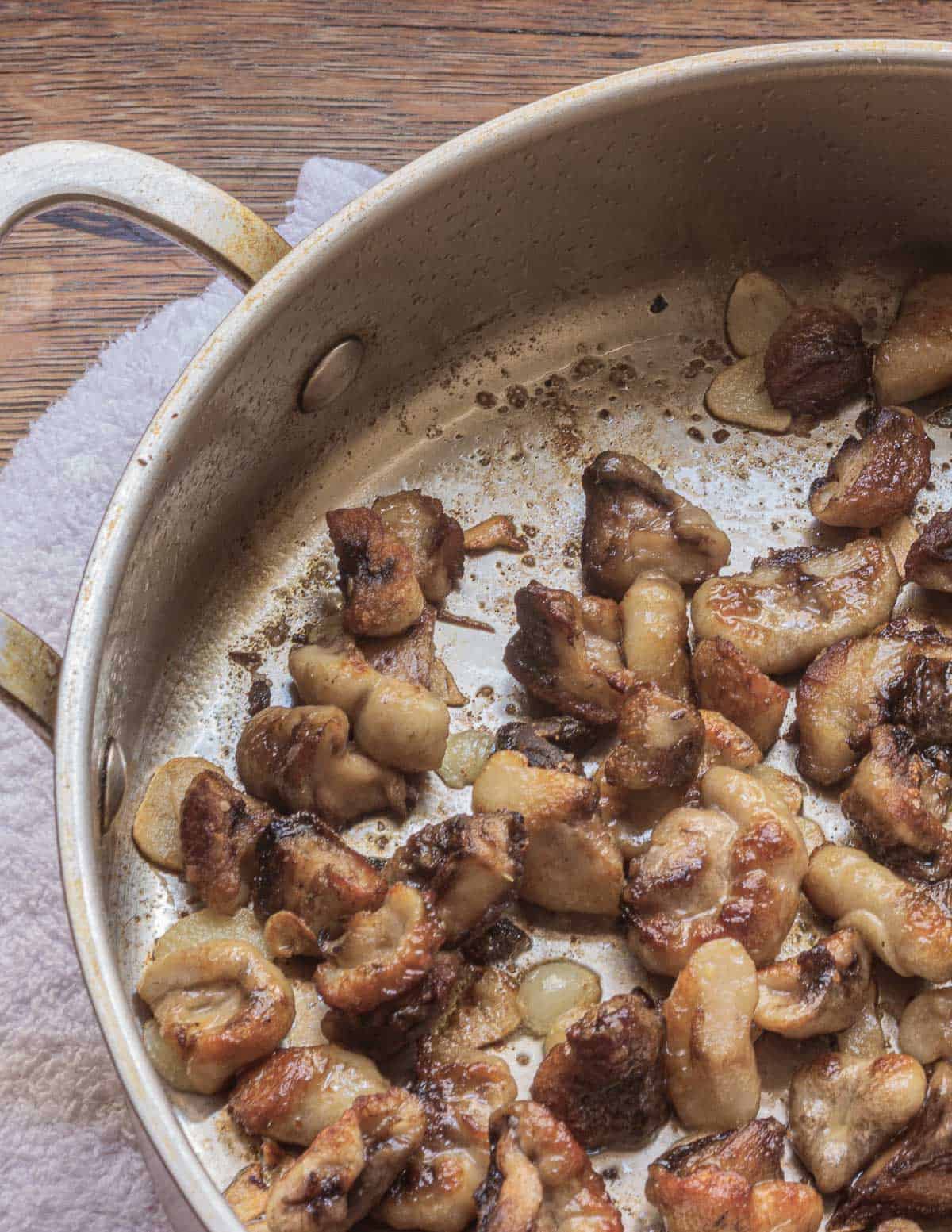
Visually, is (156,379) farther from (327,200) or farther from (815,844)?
(815,844)

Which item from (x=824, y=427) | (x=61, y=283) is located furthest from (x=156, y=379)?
(x=824, y=427)

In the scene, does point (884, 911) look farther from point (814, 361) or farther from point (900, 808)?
point (814, 361)

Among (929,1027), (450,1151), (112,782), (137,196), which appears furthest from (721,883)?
(137,196)

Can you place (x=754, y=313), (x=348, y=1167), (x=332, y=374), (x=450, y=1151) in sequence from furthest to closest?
(x=754, y=313) → (x=332, y=374) → (x=450, y=1151) → (x=348, y=1167)

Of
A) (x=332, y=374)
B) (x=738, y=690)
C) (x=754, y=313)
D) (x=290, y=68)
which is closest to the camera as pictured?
(x=738, y=690)

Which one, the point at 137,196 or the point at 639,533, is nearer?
the point at 137,196

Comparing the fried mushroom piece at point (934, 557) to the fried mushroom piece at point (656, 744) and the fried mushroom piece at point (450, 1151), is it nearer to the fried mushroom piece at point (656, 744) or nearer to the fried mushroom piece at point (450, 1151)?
the fried mushroom piece at point (656, 744)

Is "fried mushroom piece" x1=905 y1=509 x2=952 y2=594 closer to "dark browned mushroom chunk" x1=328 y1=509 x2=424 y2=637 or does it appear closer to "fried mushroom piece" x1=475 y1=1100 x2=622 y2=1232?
"dark browned mushroom chunk" x1=328 y1=509 x2=424 y2=637
